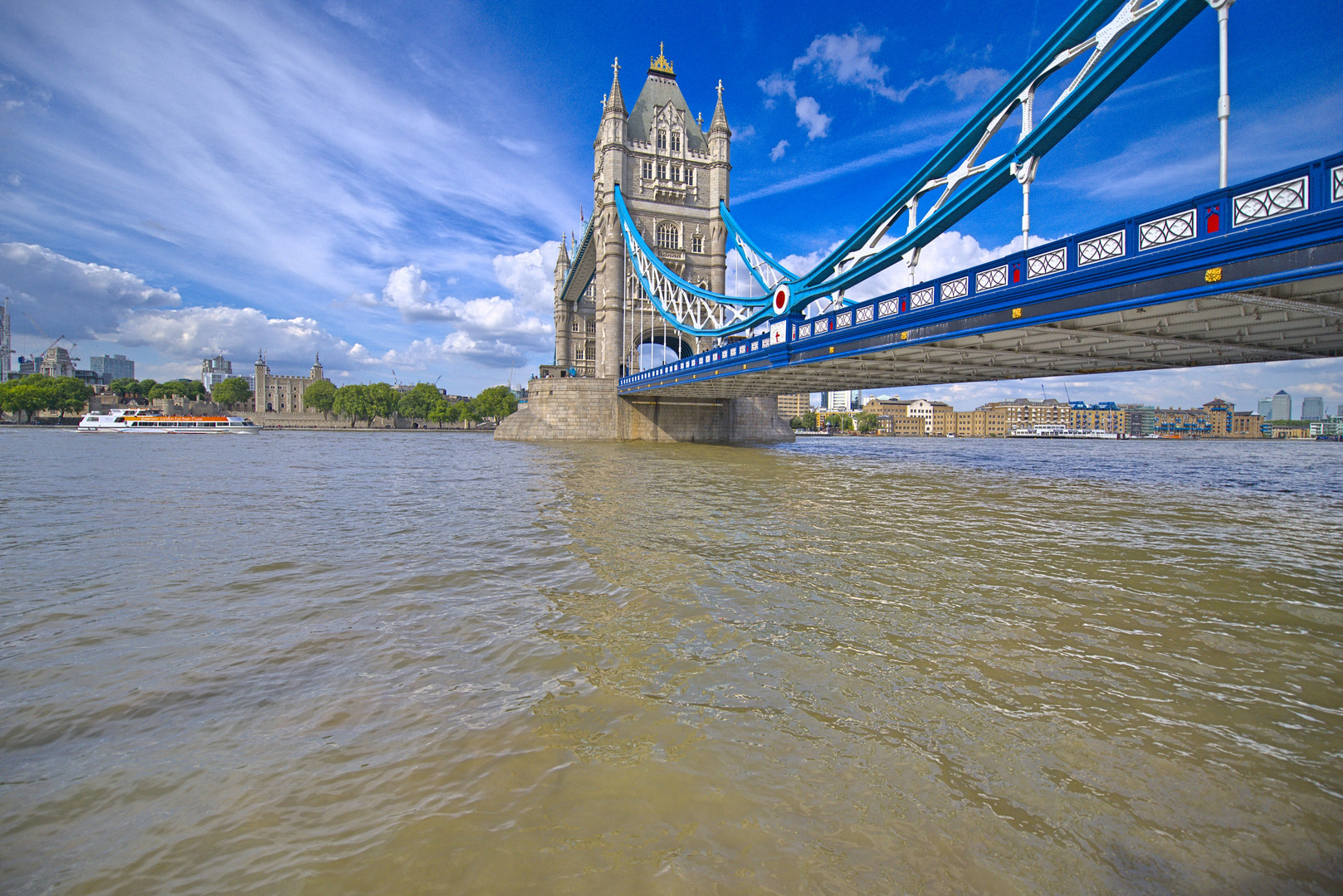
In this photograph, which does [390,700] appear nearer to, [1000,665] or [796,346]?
[1000,665]

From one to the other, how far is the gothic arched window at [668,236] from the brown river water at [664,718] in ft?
136

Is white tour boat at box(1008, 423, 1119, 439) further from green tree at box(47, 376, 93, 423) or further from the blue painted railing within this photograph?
green tree at box(47, 376, 93, 423)

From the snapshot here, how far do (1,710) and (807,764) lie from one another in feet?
14.1

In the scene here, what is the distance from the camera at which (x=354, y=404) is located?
87562 mm

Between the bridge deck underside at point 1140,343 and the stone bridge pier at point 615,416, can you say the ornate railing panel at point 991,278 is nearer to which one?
the bridge deck underside at point 1140,343

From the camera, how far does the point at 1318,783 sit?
2.52m

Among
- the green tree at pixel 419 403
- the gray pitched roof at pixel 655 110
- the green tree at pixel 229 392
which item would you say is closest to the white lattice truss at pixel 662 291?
the gray pitched roof at pixel 655 110

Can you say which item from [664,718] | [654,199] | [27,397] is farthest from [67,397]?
[664,718]

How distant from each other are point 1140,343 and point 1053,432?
129 metres

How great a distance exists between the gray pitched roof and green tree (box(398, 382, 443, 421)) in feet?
197

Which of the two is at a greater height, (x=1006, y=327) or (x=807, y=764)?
(x=1006, y=327)

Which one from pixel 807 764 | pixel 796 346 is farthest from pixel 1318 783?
pixel 796 346

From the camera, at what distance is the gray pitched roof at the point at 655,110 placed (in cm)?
4525

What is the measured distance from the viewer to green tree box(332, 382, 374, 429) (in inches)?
3452
